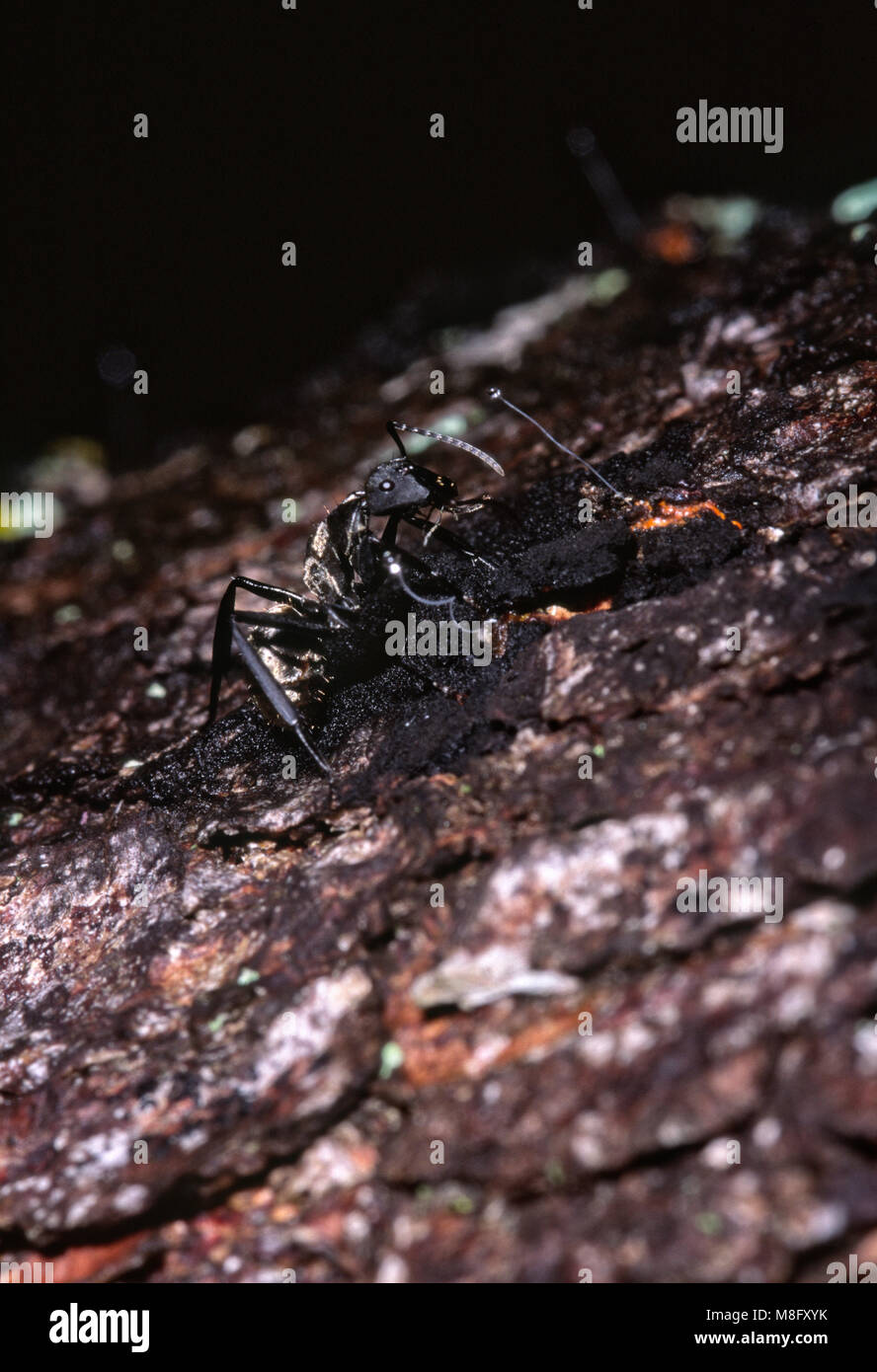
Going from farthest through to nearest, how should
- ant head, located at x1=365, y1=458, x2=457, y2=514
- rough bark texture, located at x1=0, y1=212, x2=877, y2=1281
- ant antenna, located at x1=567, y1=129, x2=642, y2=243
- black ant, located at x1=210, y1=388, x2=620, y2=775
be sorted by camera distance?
ant antenna, located at x1=567, y1=129, x2=642, y2=243, ant head, located at x1=365, y1=458, x2=457, y2=514, black ant, located at x1=210, y1=388, x2=620, y2=775, rough bark texture, located at x1=0, y1=212, x2=877, y2=1281

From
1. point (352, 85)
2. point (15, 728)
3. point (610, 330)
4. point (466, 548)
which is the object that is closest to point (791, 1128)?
point (466, 548)

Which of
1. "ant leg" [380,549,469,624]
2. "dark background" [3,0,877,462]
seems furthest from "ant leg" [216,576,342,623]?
"dark background" [3,0,877,462]

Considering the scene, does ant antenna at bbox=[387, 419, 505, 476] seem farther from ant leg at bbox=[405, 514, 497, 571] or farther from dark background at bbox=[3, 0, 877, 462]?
dark background at bbox=[3, 0, 877, 462]

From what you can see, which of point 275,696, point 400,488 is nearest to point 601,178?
point 400,488

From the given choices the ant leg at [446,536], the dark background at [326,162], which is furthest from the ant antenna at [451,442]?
the dark background at [326,162]

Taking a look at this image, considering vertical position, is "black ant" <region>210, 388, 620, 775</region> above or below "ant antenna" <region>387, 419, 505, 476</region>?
below

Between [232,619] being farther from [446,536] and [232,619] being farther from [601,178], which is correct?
[601,178]

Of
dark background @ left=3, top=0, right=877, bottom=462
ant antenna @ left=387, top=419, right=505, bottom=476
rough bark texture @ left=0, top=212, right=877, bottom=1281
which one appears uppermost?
dark background @ left=3, top=0, right=877, bottom=462
